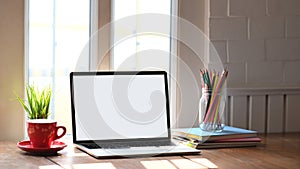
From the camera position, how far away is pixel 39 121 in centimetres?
201

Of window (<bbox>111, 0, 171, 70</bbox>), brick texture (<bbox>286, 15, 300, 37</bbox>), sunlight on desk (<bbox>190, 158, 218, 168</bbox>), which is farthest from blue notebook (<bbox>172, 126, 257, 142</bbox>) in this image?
brick texture (<bbox>286, 15, 300, 37</bbox>)

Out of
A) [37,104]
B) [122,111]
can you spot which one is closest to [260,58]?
[122,111]

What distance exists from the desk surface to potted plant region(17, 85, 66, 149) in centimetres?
5

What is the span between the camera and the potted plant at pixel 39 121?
198 centimetres

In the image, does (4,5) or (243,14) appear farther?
(243,14)

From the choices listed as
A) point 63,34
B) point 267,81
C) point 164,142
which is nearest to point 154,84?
point 164,142

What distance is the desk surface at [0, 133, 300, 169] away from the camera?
1.83 meters

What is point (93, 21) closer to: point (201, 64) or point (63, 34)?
point (63, 34)

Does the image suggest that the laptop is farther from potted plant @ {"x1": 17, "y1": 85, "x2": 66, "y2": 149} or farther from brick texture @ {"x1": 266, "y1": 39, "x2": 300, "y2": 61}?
brick texture @ {"x1": 266, "y1": 39, "x2": 300, "y2": 61}

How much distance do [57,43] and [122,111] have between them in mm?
346

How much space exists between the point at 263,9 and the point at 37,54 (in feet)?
3.00

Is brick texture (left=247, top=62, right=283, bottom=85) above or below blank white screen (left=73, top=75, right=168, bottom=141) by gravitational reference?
above

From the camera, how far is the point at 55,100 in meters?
2.29

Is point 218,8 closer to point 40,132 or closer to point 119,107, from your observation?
point 119,107
